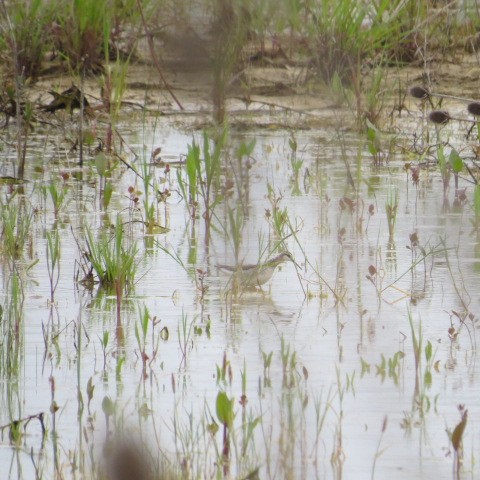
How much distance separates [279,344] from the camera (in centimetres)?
347

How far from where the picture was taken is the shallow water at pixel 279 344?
8.50 feet

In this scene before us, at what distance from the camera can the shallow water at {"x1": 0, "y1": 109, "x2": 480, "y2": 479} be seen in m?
2.59

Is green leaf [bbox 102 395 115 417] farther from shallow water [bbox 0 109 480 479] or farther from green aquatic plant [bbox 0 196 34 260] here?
green aquatic plant [bbox 0 196 34 260]

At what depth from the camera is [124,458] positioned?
95cm

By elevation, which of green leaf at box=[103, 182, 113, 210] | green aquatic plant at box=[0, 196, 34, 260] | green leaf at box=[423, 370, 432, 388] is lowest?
green leaf at box=[423, 370, 432, 388]

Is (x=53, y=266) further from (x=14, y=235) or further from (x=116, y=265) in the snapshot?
(x=14, y=235)

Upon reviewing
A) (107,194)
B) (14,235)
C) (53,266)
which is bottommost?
(53,266)

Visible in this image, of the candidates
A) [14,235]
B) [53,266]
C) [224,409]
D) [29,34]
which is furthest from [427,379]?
[29,34]

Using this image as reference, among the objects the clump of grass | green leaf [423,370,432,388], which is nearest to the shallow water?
green leaf [423,370,432,388]

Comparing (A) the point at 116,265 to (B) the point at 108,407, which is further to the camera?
(A) the point at 116,265

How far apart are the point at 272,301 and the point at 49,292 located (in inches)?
29.7

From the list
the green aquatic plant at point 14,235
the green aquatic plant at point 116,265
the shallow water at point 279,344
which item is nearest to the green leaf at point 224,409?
the shallow water at point 279,344

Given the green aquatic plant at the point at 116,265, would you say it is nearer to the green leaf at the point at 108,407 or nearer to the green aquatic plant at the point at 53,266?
the green aquatic plant at the point at 53,266

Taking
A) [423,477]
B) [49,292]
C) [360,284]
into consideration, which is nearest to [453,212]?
[360,284]
